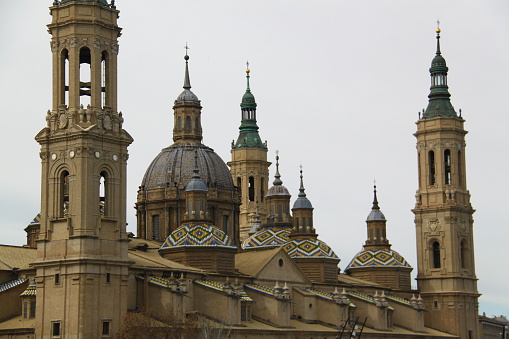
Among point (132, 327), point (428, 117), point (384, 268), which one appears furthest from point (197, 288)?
point (428, 117)

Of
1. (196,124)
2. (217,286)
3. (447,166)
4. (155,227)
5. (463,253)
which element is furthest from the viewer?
(447,166)

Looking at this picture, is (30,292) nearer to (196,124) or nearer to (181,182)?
(181,182)

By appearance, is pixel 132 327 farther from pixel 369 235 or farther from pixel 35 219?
pixel 369 235

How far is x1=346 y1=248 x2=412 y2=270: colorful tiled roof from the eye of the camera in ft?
389

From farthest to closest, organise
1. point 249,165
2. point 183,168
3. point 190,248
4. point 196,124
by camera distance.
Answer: point 249,165
point 196,124
point 183,168
point 190,248

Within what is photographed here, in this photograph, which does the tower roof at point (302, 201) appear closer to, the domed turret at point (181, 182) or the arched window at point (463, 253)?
the domed turret at point (181, 182)

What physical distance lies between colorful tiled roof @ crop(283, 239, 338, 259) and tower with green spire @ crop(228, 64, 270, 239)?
31.2 metres

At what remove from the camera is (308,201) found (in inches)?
4471

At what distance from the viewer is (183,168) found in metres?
110

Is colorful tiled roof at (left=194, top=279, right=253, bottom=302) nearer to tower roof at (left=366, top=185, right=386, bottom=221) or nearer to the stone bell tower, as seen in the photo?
the stone bell tower

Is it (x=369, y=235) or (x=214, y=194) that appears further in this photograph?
(x=369, y=235)

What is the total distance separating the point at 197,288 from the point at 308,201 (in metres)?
25.1

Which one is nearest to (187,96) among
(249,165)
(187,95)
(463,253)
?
(187,95)

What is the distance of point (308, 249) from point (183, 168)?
12.4 meters
